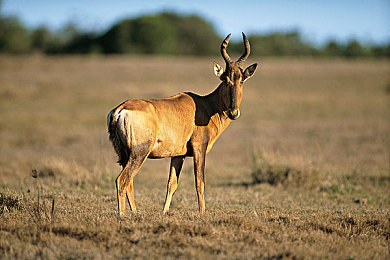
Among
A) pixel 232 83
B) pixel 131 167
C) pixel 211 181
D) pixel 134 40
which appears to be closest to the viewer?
pixel 131 167

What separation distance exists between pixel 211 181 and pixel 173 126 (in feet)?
20.2

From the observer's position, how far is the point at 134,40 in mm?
58156

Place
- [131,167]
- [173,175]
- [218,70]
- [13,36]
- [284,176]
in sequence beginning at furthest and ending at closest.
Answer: [13,36], [284,176], [173,175], [218,70], [131,167]

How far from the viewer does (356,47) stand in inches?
3575

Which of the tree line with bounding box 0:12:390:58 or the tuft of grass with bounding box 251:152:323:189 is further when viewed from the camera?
the tree line with bounding box 0:12:390:58

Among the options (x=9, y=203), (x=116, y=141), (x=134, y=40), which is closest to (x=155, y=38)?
(x=134, y=40)

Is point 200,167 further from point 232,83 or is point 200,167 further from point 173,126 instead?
point 232,83

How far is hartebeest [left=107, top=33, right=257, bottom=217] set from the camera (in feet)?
25.6

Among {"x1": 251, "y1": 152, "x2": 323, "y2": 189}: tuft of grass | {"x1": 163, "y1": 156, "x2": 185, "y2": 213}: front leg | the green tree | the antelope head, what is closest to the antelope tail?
{"x1": 163, "y1": 156, "x2": 185, "y2": 213}: front leg

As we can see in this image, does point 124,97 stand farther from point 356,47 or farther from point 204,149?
point 356,47

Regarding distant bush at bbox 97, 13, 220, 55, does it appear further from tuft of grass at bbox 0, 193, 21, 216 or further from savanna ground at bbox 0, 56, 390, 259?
tuft of grass at bbox 0, 193, 21, 216

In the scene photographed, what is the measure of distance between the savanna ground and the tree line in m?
20.8

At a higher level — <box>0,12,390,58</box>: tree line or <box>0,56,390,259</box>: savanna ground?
<box>0,12,390,58</box>: tree line

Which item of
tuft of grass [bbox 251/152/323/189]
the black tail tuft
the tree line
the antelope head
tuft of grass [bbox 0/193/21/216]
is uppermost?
the tree line
